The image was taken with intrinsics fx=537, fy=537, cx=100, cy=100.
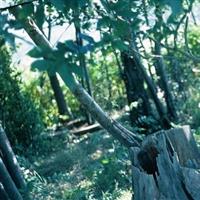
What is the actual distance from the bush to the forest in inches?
0.7

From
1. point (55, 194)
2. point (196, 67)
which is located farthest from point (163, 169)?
point (196, 67)

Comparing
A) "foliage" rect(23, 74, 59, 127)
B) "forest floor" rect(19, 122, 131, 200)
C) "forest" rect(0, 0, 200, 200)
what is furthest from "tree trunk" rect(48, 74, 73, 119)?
"forest floor" rect(19, 122, 131, 200)

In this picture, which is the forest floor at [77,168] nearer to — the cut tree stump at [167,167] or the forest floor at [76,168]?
the forest floor at [76,168]

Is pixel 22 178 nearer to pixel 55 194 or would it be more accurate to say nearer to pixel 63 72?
pixel 55 194

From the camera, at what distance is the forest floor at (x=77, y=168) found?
20.0ft

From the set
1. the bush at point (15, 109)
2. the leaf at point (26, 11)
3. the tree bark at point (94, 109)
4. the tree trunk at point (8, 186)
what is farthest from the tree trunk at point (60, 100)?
the leaf at point (26, 11)

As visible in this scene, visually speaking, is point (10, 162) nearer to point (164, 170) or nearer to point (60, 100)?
point (164, 170)

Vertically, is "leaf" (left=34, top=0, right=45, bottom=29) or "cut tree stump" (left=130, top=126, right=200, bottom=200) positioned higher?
"leaf" (left=34, top=0, right=45, bottom=29)

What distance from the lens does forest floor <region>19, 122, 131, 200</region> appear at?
20.0 feet

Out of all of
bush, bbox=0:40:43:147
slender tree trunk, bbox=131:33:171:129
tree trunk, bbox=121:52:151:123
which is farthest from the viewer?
tree trunk, bbox=121:52:151:123

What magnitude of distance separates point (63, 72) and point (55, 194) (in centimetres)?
485

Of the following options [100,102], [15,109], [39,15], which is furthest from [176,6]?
[100,102]

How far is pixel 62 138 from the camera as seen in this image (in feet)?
32.3

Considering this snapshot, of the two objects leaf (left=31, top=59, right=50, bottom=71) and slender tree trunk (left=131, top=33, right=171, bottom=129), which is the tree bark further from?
slender tree trunk (left=131, top=33, right=171, bottom=129)
